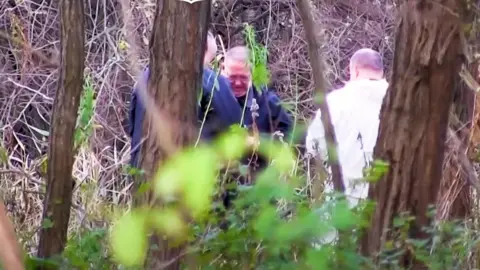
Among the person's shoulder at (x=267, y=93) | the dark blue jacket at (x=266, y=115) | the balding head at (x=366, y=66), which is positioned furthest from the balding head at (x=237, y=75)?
the balding head at (x=366, y=66)

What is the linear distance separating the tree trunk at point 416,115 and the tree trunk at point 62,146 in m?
1.27

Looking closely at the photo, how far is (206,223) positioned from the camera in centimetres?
288

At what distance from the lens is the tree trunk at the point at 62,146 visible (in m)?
3.76

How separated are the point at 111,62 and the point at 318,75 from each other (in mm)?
4461

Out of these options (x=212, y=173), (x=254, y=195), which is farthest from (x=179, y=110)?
(x=212, y=173)

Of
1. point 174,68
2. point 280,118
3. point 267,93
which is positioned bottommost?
point 280,118

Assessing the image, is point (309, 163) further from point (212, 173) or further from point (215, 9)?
point (215, 9)

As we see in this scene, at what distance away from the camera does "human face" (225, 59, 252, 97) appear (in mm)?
5887

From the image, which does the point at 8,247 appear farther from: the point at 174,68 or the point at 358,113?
the point at 358,113

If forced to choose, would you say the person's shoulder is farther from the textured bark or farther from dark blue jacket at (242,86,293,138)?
the textured bark

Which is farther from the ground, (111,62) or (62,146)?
(111,62)

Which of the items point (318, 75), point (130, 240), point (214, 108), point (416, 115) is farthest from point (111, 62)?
point (130, 240)

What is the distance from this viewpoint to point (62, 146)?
386 cm

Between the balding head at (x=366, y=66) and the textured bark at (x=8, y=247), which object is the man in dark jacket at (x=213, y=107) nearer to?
the balding head at (x=366, y=66)
